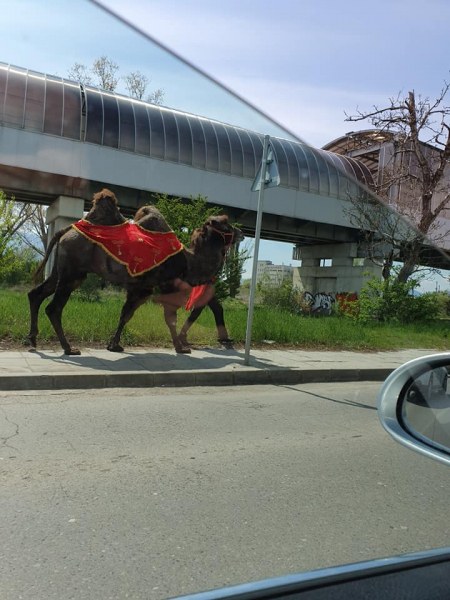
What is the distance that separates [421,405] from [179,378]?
6.54 metres

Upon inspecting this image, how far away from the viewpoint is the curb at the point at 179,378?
7.25m

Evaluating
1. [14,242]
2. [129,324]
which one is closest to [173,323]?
[129,324]

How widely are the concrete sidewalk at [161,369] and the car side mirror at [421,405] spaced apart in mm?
4236

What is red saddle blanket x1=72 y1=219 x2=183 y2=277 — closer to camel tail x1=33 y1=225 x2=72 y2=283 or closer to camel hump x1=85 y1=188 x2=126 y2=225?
camel hump x1=85 y1=188 x2=126 y2=225

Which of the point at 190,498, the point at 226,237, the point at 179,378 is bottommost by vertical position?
the point at 190,498

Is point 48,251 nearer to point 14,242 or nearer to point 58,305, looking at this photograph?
point 58,305

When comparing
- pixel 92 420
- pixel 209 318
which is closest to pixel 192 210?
pixel 209 318

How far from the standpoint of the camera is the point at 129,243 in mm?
9531

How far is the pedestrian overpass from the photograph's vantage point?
2527mm

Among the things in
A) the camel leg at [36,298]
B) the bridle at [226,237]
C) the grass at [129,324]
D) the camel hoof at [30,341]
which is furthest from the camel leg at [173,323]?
the camel hoof at [30,341]

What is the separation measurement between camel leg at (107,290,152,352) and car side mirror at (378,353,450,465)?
8250mm

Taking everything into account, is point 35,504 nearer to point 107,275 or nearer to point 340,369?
point 340,369

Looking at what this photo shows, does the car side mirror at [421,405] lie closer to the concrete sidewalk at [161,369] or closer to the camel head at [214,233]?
the concrete sidewalk at [161,369]

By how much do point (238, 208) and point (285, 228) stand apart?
3852 mm
